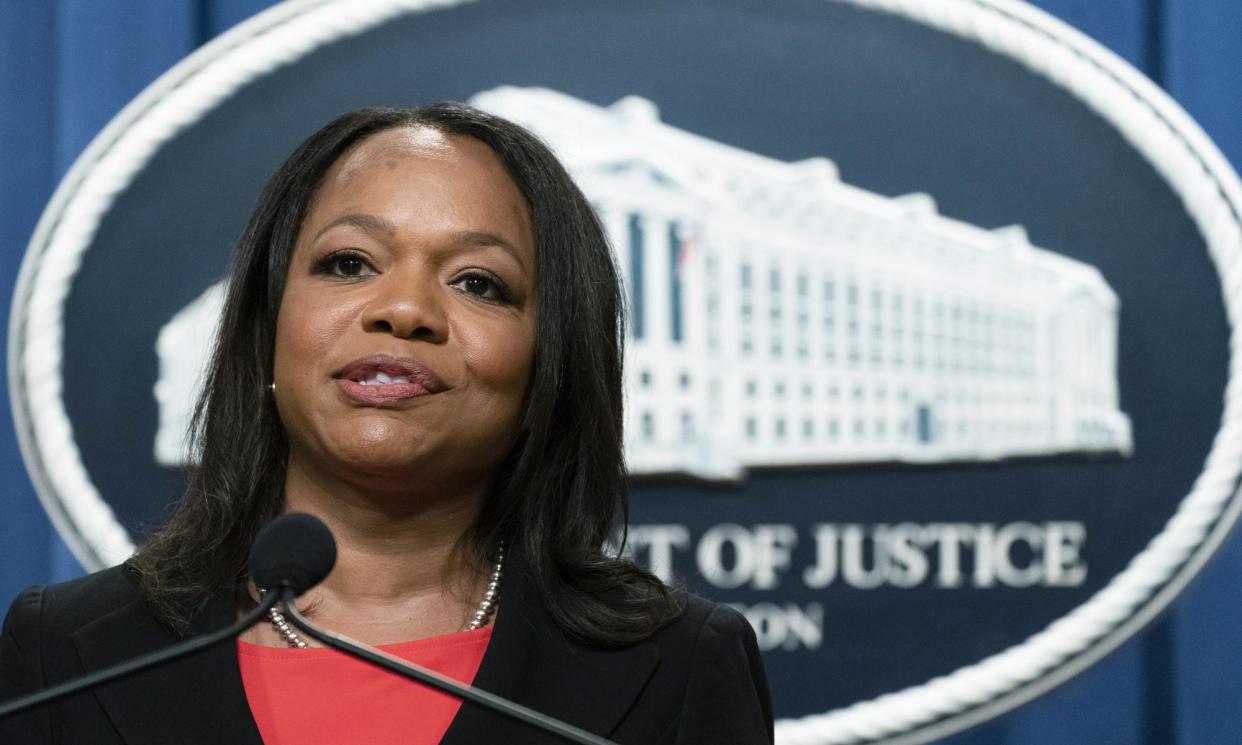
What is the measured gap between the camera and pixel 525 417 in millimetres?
881

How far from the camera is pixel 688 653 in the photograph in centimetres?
86

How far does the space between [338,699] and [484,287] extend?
0.27m

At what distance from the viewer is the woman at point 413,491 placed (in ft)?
2.60

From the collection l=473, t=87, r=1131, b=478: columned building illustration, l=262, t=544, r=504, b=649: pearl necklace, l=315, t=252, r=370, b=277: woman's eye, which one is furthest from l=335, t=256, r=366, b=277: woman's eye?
l=473, t=87, r=1131, b=478: columned building illustration

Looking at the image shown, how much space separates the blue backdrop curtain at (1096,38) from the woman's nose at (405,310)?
1.88 ft

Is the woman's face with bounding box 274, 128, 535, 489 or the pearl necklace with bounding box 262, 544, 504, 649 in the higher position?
the woman's face with bounding box 274, 128, 535, 489

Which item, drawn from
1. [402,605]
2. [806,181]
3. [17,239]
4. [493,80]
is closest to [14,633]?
[402,605]

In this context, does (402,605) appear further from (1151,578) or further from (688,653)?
(1151,578)

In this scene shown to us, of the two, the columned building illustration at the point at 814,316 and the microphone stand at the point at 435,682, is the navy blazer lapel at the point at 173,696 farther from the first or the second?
the columned building illustration at the point at 814,316

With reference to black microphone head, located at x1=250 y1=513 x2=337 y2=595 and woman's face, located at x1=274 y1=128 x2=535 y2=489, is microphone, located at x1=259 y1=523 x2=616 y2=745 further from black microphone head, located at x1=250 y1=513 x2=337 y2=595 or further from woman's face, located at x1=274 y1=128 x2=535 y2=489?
woman's face, located at x1=274 y1=128 x2=535 y2=489

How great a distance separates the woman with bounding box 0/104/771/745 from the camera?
2.60 ft

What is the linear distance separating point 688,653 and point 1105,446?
23.0 inches

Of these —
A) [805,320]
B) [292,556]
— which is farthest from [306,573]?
[805,320]

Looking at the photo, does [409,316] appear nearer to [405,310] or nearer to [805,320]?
[405,310]
